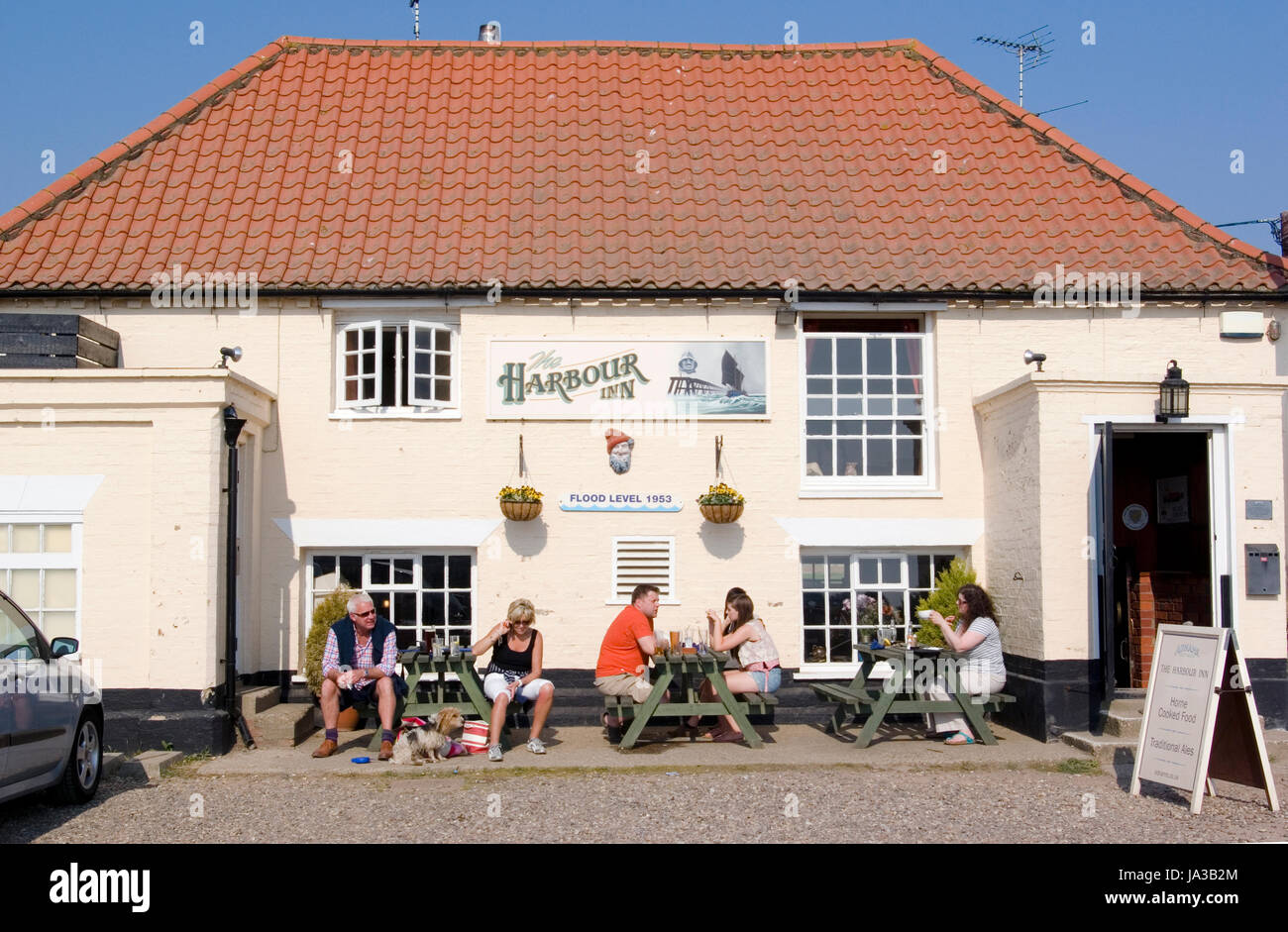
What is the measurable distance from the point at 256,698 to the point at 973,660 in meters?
6.37

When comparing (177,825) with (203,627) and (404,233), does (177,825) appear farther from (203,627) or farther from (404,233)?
(404,233)

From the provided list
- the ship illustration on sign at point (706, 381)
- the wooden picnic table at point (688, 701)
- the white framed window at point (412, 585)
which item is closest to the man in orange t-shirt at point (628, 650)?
the wooden picnic table at point (688, 701)

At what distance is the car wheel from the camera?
27.1ft

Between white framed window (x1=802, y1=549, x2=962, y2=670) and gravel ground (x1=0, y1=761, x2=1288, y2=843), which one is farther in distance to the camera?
white framed window (x1=802, y1=549, x2=962, y2=670)

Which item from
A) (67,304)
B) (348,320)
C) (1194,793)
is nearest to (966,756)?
(1194,793)

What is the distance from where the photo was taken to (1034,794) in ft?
28.4

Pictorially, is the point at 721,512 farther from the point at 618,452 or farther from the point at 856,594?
the point at 856,594

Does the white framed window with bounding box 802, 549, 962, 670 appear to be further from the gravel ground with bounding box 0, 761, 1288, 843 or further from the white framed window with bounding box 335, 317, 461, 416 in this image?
the white framed window with bounding box 335, 317, 461, 416

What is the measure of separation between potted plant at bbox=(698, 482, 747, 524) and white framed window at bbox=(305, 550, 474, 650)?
241 centimetres

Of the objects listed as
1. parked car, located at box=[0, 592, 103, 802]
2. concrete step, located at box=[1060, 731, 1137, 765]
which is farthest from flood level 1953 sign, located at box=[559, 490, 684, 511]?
parked car, located at box=[0, 592, 103, 802]

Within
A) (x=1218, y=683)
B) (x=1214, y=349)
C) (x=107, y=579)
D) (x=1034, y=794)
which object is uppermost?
(x=1214, y=349)

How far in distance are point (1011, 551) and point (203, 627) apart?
732cm

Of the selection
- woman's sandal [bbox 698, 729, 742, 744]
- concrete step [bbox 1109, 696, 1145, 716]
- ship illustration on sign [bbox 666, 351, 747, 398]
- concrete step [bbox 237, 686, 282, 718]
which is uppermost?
ship illustration on sign [bbox 666, 351, 747, 398]

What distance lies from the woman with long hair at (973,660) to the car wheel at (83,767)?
22.1ft
